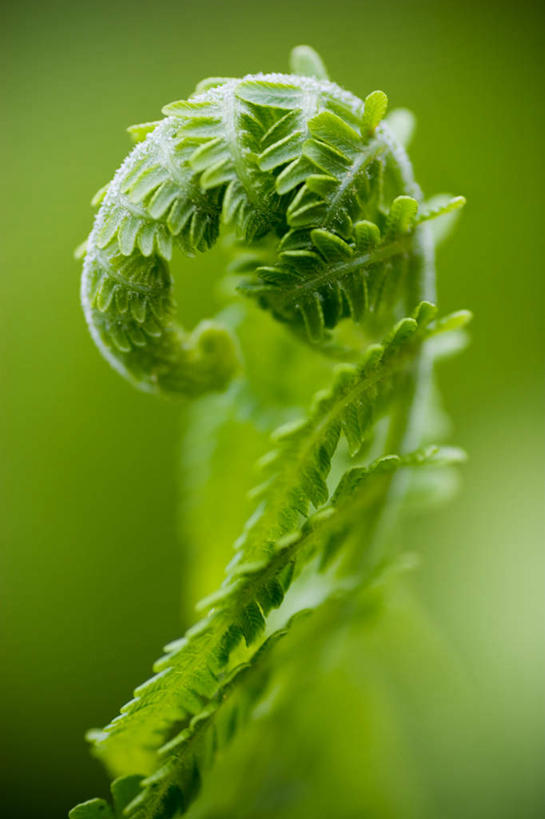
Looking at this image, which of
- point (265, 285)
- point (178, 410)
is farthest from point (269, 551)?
point (178, 410)

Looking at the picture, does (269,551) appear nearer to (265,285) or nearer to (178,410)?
(265,285)

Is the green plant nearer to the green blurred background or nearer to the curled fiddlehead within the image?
the curled fiddlehead

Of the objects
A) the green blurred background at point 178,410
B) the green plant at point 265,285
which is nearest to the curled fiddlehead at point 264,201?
the green plant at point 265,285

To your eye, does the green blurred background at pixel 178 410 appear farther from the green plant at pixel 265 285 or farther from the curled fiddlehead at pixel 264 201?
the curled fiddlehead at pixel 264 201

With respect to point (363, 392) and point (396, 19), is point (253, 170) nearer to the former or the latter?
point (363, 392)

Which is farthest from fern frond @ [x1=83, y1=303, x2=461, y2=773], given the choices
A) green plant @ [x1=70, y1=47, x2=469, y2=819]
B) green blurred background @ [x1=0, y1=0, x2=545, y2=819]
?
green blurred background @ [x1=0, y1=0, x2=545, y2=819]
